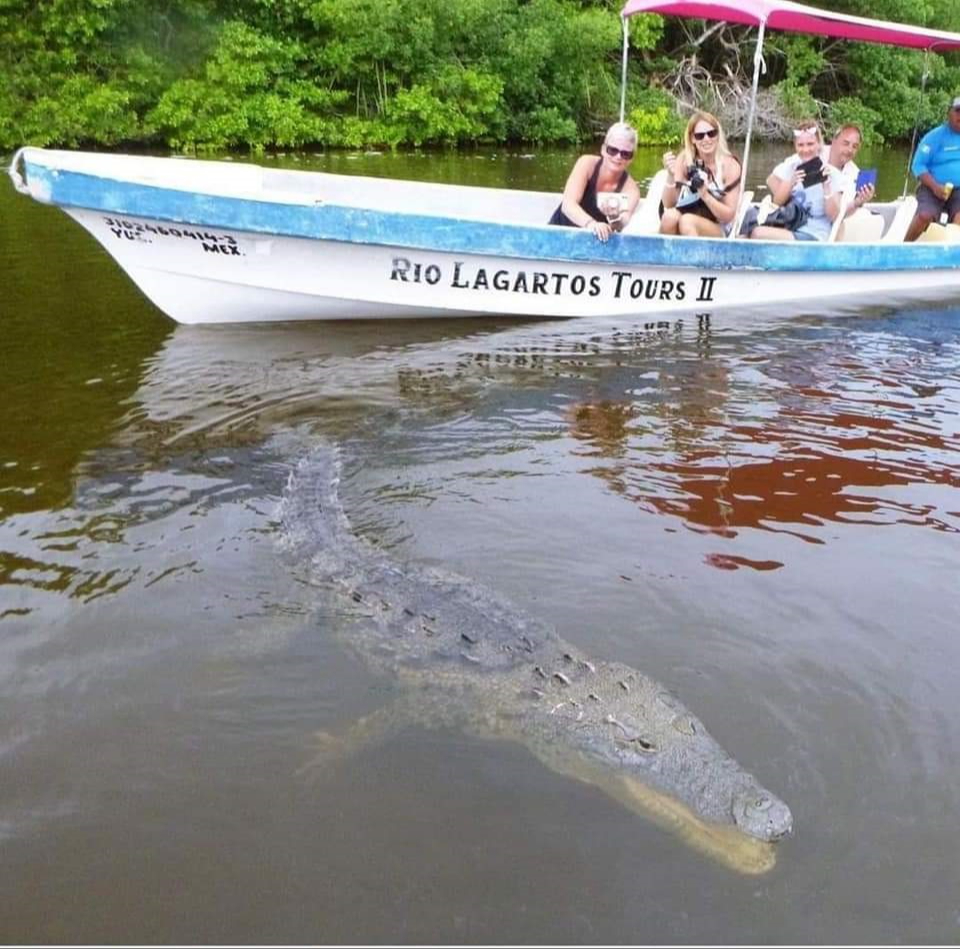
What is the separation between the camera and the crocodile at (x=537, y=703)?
2922 millimetres

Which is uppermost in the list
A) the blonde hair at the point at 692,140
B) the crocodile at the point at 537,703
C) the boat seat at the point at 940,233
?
the blonde hair at the point at 692,140

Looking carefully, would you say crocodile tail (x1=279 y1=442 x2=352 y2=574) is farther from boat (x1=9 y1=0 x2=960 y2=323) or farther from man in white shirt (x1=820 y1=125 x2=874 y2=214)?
man in white shirt (x1=820 y1=125 x2=874 y2=214)

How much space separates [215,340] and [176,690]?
15.9 feet

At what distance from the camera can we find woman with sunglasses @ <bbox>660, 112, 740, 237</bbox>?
8125mm

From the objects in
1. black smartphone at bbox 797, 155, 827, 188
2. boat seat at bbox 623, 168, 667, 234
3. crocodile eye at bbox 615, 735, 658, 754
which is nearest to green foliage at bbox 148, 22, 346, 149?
boat seat at bbox 623, 168, 667, 234

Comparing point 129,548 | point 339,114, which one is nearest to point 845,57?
point 339,114

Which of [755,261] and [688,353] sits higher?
[755,261]

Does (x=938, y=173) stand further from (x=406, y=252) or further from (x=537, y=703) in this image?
(x=537, y=703)

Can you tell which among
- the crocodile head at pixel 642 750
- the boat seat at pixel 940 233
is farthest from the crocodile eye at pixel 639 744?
the boat seat at pixel 940 233

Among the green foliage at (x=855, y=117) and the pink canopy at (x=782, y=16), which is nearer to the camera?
the pink canopy at (x=782, y=16)

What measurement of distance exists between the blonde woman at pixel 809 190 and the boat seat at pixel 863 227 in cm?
103

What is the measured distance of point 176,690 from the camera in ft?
11.8

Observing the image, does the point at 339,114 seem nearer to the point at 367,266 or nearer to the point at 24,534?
the point at 367,266

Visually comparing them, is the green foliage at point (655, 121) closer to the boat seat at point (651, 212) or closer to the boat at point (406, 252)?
the boat at point (406, 252)
